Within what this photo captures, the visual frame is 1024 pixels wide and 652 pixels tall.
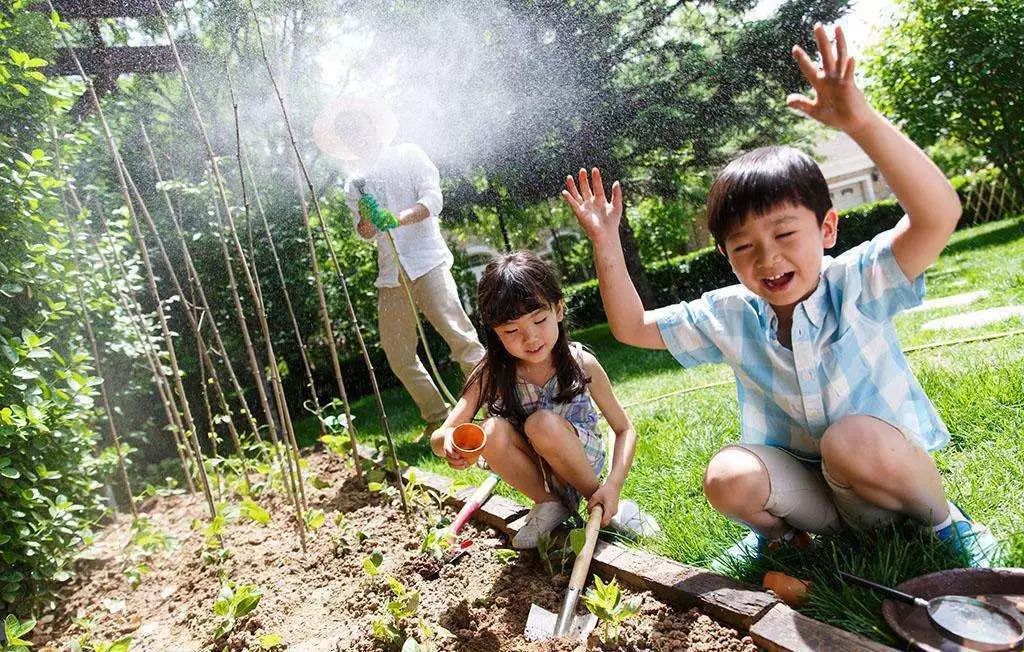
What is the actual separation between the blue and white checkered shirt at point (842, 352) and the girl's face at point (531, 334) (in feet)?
1.73

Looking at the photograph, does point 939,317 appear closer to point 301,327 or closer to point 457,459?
point 457,459

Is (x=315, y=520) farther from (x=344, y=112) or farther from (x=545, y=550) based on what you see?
(x=344, y=112)

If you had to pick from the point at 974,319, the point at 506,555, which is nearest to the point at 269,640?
the point at 506,555

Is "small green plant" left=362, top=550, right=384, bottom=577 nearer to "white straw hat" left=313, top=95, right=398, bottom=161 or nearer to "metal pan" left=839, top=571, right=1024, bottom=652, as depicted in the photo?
"metal pan" left=839, top=571, right=1024, bottom=652

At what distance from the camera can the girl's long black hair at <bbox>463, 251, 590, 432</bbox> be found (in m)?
1.86

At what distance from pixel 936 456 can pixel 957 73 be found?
8845 mm

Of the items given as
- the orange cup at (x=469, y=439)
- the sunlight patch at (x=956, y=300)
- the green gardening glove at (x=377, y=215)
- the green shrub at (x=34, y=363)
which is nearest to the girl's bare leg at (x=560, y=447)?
the orange cup at (x=469, y=439)

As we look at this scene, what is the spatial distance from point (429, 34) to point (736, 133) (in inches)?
139

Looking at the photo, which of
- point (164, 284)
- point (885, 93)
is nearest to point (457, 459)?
point (164, 284)

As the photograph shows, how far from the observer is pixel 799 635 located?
117 cm

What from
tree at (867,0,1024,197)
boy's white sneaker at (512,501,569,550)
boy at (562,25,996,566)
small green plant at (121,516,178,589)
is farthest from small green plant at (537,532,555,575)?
tree at (867,0,1024,197)

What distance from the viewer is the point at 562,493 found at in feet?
6.87

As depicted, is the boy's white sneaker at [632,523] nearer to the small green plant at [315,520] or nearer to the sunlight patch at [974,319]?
the small green plant at [315,520]

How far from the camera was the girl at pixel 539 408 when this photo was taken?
6.12ft
